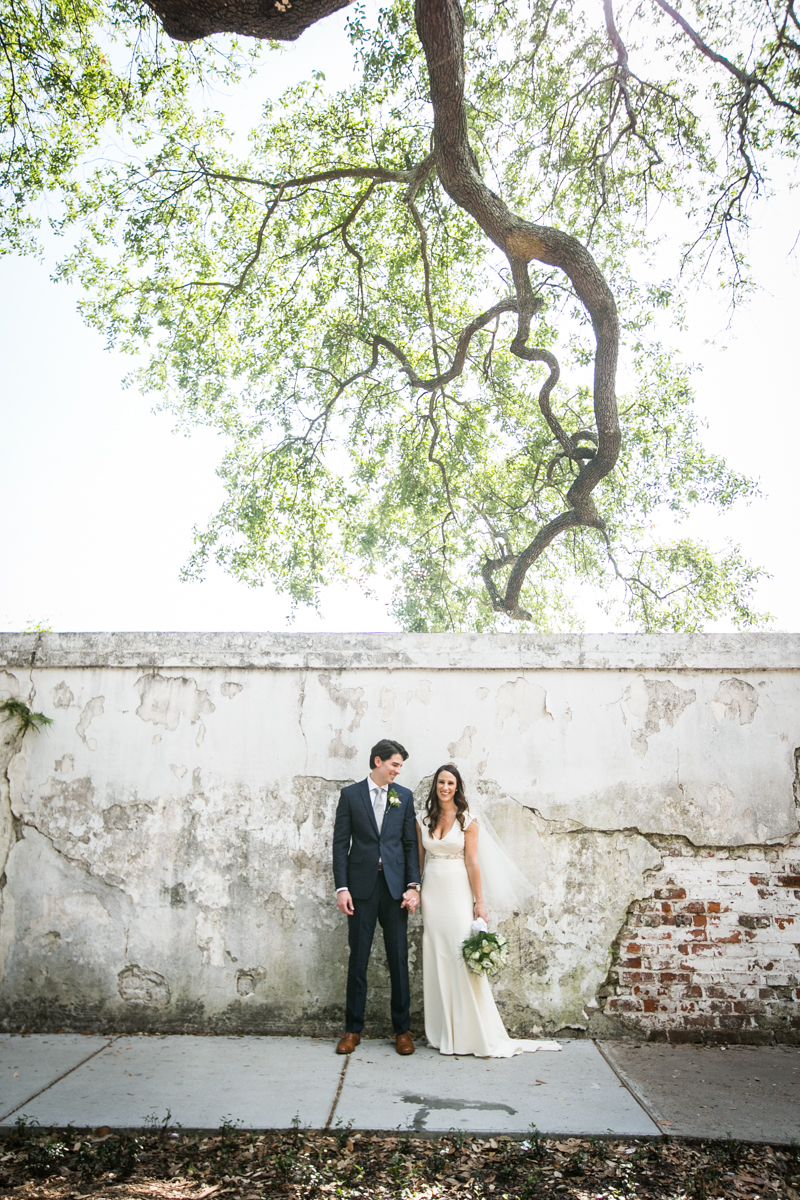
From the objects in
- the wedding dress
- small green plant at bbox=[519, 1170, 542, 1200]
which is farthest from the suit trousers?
small green plant at bbox=[519, 1170, 542, 1200]

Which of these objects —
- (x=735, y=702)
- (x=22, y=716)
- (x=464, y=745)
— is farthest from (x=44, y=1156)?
(x=735, y=702)

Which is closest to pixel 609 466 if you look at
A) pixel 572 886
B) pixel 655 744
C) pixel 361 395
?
pixel 361 395

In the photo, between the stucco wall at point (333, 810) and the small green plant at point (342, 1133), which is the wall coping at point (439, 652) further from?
the small green plant at point (342, 1133)

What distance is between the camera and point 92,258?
33.8 feet

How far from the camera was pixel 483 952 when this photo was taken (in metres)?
4.29

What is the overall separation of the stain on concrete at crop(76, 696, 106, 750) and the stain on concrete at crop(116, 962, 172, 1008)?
56.1 inches

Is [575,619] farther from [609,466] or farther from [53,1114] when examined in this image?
[53,1114]

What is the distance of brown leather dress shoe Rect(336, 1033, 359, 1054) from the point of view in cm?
438

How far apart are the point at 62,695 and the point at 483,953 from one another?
3.18m

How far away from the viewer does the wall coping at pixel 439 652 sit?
16.8 feet

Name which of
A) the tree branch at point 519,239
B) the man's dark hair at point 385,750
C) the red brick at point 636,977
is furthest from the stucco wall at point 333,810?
the tree branch at point 519,239

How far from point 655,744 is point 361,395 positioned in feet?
29.4

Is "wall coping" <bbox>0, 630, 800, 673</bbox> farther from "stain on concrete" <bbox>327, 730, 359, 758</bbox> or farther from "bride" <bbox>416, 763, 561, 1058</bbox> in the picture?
"bride" <bbox>416, 763, 561, 1058</bbox>

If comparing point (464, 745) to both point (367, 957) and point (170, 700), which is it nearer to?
point (367, 957)
